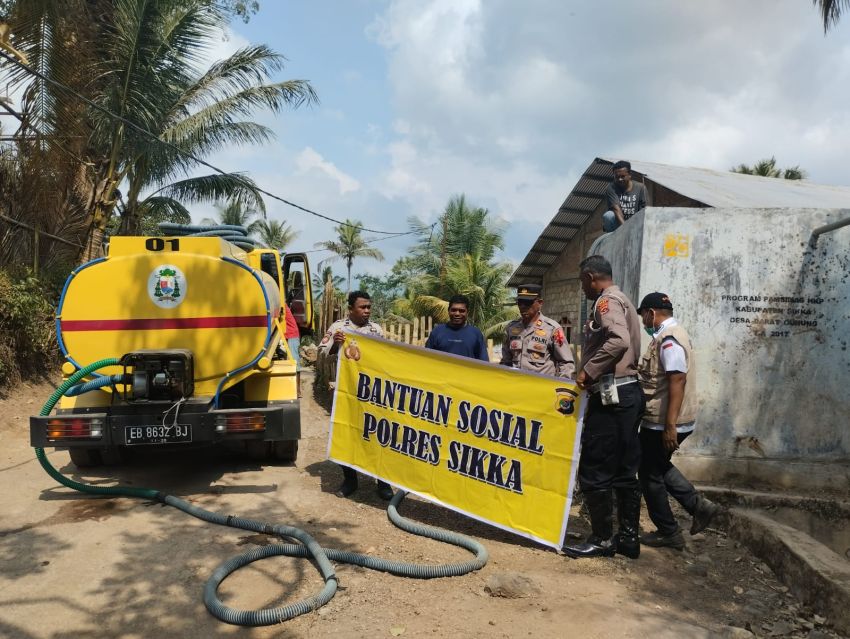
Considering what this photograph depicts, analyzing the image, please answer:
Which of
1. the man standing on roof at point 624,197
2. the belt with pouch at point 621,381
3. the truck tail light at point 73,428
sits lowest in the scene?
the truck tail light at point 73,428

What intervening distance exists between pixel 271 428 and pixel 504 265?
2078 cm

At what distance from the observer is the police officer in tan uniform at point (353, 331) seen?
17.1ft

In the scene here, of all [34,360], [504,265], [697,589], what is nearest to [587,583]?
[697,589]

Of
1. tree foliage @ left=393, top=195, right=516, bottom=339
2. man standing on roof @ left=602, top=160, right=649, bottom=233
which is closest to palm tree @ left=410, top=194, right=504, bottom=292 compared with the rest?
tree foliage @ left=393, top=195, right=516, bottom=339

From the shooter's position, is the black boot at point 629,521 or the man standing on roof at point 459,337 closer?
the black boot at point 629,521

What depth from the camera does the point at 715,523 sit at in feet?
16.6

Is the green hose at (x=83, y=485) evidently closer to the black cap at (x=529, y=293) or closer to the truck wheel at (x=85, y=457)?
the truck wheel at (x=85, y=457)

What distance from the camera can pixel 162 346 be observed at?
494cm

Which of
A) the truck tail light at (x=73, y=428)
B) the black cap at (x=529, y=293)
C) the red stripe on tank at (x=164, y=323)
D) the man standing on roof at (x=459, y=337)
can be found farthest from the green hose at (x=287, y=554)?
the black cap at (x=529, y=293)

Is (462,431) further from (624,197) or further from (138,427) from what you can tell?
(624,197)

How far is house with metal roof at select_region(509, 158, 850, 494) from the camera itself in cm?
541

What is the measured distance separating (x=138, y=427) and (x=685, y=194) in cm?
903

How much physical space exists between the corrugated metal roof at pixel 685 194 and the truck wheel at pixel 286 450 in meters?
7.30

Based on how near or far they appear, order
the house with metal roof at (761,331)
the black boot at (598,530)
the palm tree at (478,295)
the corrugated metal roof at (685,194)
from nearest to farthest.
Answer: the black boot at (598,530)
the house with metal roof at (761,331)
the corrugated metal roof at (685,194)
the palm tree at (478,295)
